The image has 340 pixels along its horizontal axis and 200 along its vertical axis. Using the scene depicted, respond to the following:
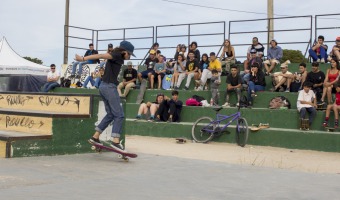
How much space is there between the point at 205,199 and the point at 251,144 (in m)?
8.61

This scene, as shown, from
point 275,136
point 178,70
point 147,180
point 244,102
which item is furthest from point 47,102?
point 178,70

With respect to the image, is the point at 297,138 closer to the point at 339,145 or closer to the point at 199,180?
the point at 339,145

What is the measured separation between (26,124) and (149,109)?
8.23 metres

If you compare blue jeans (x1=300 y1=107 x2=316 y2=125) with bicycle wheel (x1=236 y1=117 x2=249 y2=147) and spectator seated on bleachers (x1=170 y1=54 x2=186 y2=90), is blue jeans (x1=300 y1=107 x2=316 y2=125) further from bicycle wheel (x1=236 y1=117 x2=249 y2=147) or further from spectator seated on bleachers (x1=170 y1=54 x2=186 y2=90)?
spectator seated on bleachers (x1=170 y1=54 x2=186 y2=90)

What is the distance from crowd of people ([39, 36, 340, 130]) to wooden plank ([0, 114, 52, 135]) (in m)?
7.15

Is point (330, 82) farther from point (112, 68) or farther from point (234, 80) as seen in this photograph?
point (112, 68)

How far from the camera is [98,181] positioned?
588cm

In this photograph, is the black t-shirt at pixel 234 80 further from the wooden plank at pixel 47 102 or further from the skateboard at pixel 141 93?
the wooden plank at pixel 47 102

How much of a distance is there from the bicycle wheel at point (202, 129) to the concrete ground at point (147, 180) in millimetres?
5540

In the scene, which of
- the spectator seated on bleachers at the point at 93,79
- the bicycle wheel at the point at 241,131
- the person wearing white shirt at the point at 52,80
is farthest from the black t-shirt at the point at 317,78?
the person wearing white shirt at the point at 52,80

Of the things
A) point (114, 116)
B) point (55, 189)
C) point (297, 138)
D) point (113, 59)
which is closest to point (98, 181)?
point (55, 189)

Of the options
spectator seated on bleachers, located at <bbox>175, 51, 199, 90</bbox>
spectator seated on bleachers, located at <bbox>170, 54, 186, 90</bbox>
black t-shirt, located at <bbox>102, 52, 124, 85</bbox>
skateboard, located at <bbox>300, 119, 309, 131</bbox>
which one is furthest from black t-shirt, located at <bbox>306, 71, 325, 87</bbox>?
black t-shirt, located at <bbox>102, 52, 124, 85</bbox>

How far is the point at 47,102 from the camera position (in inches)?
360

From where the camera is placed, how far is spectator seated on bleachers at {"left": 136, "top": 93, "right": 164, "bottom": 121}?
52.2ft
